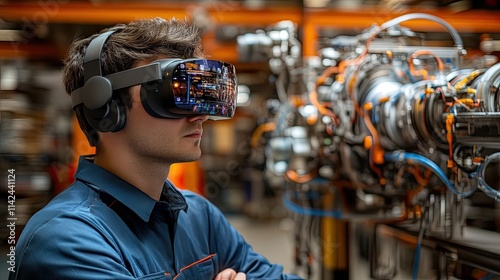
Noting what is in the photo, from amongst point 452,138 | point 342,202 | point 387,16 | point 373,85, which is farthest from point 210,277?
point 387,16

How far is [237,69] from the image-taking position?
3736 millimetres

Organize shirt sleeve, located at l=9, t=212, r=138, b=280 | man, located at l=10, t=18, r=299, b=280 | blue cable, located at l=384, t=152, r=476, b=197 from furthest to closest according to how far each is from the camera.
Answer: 1. blue cable, located at l=384, t=152, r=476, b=197
2. man, located at l=10, t=18, r=299, b=280
3. shirt sleeve, located at l=9, t=212, r=138, b=280

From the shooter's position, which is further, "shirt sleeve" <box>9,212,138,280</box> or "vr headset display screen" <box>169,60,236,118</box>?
"vr headset display screen" <box>169,60,236,118</box>

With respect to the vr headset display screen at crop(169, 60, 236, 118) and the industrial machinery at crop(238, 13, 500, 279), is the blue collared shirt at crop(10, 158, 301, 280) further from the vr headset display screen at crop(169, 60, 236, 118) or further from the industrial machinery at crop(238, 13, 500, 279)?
the industrial machinery at crop(238, 13, 500, 279)

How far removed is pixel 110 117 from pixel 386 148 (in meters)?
1.12

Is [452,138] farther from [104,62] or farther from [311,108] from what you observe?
[311,108]

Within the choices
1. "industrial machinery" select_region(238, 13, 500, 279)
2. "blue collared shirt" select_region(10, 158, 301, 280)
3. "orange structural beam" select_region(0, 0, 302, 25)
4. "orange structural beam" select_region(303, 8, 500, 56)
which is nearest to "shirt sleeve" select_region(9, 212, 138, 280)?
"blue collared shirt" select_region(10, 158, 301, 280)

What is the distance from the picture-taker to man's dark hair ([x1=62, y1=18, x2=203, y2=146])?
5.17ft

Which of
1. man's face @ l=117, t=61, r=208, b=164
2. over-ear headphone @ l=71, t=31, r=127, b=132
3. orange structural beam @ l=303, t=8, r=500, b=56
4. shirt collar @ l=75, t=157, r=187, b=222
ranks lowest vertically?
shirt collar @ l=75, t=157, r=187, b=222

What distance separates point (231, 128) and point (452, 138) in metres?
2.91

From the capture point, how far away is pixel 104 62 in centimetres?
158

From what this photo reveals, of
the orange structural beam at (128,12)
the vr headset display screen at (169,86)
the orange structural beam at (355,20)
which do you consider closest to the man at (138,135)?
the vr headset display screen at (169,86)

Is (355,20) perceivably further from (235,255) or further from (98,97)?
(98,97)

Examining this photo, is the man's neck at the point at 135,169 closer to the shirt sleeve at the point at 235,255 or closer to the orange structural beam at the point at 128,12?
the shirt sleeve at the point at 235,255
